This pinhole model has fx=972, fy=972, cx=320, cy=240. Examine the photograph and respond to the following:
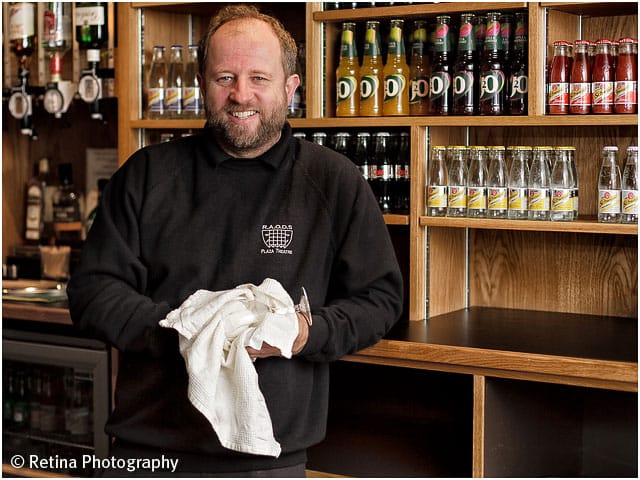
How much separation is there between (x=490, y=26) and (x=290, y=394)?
45.0 inches

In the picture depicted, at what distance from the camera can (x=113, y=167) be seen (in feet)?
12.1

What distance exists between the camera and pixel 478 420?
88.1 inches

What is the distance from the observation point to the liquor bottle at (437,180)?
255 centimetres

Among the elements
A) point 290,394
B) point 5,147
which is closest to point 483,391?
point 290,394

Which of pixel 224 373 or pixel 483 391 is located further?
pixel 483 391

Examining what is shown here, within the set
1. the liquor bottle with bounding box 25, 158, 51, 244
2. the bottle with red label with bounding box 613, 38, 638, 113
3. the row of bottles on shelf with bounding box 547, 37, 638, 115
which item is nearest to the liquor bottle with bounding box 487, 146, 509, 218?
the row of bottles on shelf with bounding box 547, 37, 638, 115

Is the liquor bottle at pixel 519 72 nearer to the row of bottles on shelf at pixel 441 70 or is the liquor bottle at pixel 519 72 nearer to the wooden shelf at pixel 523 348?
the row of bottles on shelf at pixel 441 70

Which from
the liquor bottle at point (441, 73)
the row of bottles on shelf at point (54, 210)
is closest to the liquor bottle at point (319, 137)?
the liquor bottle at point (441, 73)

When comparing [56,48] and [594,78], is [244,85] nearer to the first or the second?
[594,78]

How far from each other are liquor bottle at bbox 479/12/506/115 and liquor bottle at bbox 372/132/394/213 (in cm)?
30

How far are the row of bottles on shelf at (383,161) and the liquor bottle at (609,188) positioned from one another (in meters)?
0.51

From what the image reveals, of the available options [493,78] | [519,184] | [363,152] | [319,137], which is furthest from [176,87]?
[519,184]

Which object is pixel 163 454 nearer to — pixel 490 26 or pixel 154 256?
pixel 154 256

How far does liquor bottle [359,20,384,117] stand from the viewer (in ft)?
8.73
